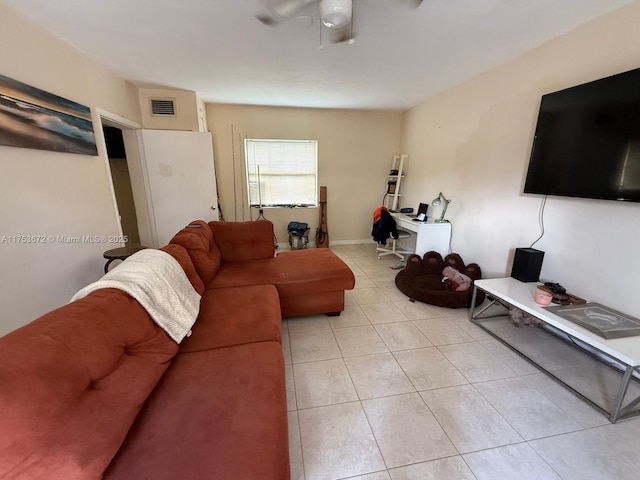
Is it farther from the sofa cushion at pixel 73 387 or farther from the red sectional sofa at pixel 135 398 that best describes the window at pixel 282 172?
the sofa cushion at pixel 73 387

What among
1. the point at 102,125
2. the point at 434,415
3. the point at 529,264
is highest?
the point at 102,125

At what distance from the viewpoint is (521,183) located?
255 cm

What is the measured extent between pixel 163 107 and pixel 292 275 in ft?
9.86

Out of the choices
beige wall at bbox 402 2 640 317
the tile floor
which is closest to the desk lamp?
beige wall at bbox 402 2 640 317

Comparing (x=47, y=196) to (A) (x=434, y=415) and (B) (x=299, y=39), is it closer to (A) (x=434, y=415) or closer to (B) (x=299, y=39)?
(B) (x=299, y=39)

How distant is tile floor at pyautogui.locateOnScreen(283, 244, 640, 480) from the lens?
1269mm

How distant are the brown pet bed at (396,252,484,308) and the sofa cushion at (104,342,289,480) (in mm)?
2008

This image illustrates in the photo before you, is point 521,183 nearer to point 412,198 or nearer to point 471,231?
Answer: point 471,231

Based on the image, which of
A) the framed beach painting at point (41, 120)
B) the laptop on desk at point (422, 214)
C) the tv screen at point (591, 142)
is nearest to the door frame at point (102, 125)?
the framed beach painting at point (41, 120)

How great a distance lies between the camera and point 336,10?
143cm

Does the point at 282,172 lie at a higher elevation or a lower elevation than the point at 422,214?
higher

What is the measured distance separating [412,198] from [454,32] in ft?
8.85

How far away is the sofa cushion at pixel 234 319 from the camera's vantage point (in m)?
1.49

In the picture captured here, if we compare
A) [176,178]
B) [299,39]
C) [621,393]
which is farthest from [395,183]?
[621,393]
